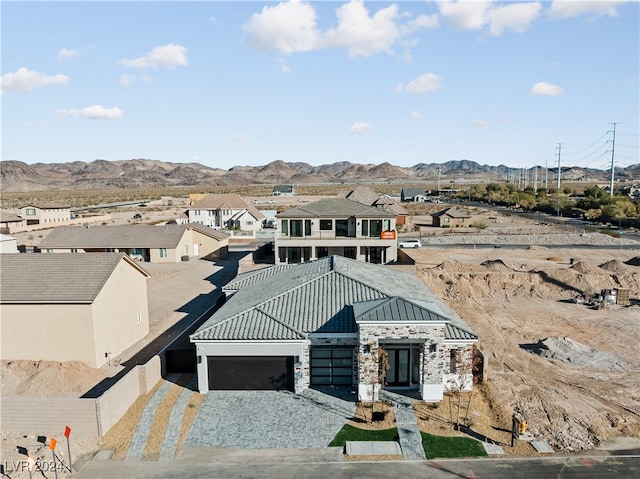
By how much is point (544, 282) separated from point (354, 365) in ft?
102

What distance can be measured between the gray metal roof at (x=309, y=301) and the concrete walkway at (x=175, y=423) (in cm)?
293

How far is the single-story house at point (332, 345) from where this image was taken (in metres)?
23.3

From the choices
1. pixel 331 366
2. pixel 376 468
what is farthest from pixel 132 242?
pixel 376 468

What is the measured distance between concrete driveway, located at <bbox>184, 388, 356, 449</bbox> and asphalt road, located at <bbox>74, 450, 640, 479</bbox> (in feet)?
3.95

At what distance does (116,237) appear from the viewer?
5922 cm

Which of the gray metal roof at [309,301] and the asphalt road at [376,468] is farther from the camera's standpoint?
the gray metal roof at [309,301]

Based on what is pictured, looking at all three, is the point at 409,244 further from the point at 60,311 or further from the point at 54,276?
the point at 60,311

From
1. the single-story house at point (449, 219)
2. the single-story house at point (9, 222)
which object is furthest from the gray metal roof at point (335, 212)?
the single-story house at point (9, 222)

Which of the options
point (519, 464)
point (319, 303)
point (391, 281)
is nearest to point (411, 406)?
point (519, 464)

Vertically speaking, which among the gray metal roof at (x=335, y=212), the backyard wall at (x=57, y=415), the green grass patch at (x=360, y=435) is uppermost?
the gray metal roof at (x=335, y=212)

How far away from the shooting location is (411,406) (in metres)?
23.1

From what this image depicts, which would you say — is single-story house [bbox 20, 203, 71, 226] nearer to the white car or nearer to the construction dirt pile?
the white car

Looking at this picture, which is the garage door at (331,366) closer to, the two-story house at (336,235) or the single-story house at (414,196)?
the two-story house at (336,235)

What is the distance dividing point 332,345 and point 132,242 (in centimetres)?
4174
